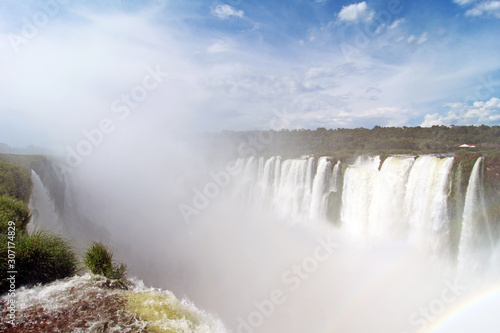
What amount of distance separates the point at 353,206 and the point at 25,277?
19916mm

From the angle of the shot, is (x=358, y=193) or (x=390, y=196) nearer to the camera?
(x=390, y=196)

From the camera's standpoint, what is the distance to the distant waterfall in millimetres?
12242

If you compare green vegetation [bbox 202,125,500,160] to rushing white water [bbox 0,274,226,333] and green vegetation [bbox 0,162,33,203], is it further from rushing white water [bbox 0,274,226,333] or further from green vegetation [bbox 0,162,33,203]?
green vegetation [bbox 0,162,33,203]

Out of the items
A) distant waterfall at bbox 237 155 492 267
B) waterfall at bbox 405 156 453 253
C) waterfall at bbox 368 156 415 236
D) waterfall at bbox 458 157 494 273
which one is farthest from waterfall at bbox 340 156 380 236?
waterfall at bbox 458 157 494 273

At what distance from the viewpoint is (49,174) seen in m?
24.3

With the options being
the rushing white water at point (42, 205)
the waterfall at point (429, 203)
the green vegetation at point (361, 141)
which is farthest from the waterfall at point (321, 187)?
the rushing white water at point (42, 205)

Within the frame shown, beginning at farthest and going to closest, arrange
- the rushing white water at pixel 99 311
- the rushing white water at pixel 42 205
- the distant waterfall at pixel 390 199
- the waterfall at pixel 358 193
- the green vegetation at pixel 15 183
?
the waterfall at pixel 358 193 → the rushing white water at pixel 42 205 → the distant waterfall at pixel 390 199 → the green vegetation at pixel 15 183 → the rushing white water at pixel 99 311

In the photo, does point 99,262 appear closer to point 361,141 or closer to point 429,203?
point 429,203

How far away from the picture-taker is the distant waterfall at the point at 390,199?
40.2 ft

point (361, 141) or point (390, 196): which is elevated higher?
point (361, 141)

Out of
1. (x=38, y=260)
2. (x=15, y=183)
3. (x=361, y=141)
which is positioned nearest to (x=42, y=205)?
(x=15, y=183)

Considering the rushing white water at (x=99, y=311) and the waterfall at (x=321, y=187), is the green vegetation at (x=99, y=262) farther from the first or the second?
the waterfall at (x=321, y=187)

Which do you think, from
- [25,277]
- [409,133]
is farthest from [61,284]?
[409,133]

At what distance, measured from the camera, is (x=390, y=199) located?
16609mm
